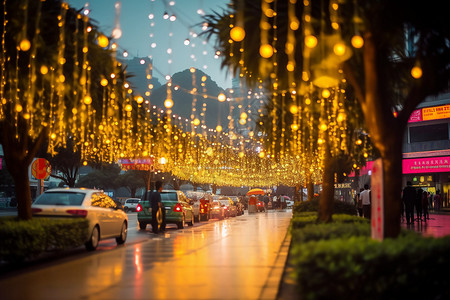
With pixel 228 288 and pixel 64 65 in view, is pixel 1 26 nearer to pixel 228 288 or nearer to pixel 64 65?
pixel 64 65

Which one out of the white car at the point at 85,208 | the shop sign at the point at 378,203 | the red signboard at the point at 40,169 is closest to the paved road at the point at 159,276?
the white car at the point at 85,208

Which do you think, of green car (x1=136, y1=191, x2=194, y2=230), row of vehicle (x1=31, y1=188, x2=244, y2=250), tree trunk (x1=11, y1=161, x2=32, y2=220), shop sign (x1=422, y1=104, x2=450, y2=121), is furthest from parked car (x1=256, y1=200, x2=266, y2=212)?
tree trunk (x1=11, y1=161, x2=32, y2=220)

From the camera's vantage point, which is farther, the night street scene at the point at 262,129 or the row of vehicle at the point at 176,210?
the row of vehicle at the point at 176,210

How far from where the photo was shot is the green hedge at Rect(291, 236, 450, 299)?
6199 millimetres

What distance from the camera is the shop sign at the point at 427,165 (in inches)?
1756

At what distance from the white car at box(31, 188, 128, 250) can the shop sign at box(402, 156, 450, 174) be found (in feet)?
114

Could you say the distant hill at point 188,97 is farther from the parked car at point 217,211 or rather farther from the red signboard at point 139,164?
the parked car at point 217,211

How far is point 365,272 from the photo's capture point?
6262 mm

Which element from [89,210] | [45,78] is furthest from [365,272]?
[89,210]

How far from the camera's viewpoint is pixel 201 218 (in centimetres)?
3525

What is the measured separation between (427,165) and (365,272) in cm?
4265

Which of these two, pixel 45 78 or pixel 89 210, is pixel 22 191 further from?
pixel 45 78

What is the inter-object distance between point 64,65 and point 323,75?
6.73m

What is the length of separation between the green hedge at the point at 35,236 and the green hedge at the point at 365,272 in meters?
6.67
